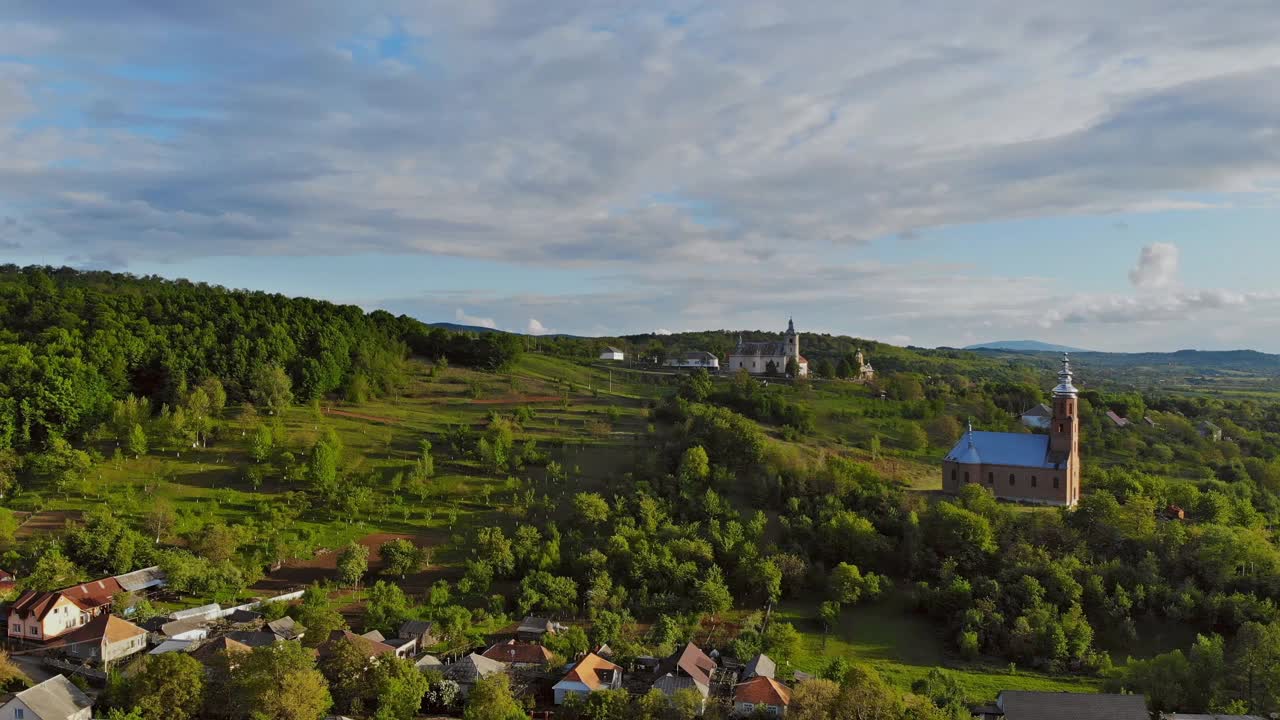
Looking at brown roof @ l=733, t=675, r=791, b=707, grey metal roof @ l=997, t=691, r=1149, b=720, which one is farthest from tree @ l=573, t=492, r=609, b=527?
grey metal roof @ l=997, t=691, r=1149, b=720

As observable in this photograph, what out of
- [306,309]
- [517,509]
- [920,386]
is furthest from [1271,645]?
[306,309]

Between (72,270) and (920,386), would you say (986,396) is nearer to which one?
(920,386)

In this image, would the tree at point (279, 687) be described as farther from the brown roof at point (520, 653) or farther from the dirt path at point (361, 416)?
the dirt path at point (361, 416)

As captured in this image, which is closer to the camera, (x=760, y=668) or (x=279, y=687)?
(x=279, y=687)

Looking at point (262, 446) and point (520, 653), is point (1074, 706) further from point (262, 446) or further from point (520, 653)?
point (262, 446)

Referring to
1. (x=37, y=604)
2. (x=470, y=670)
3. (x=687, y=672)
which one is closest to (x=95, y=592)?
(x=37, y=604)

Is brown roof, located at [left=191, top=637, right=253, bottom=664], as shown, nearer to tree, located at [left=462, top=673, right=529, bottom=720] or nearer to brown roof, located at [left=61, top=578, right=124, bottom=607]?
brown roof, located at [left=61, top=578, right=124, bottom=607]

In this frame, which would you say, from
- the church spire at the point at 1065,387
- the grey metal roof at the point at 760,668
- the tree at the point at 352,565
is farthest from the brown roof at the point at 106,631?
the church spire at the point at 1065,387
